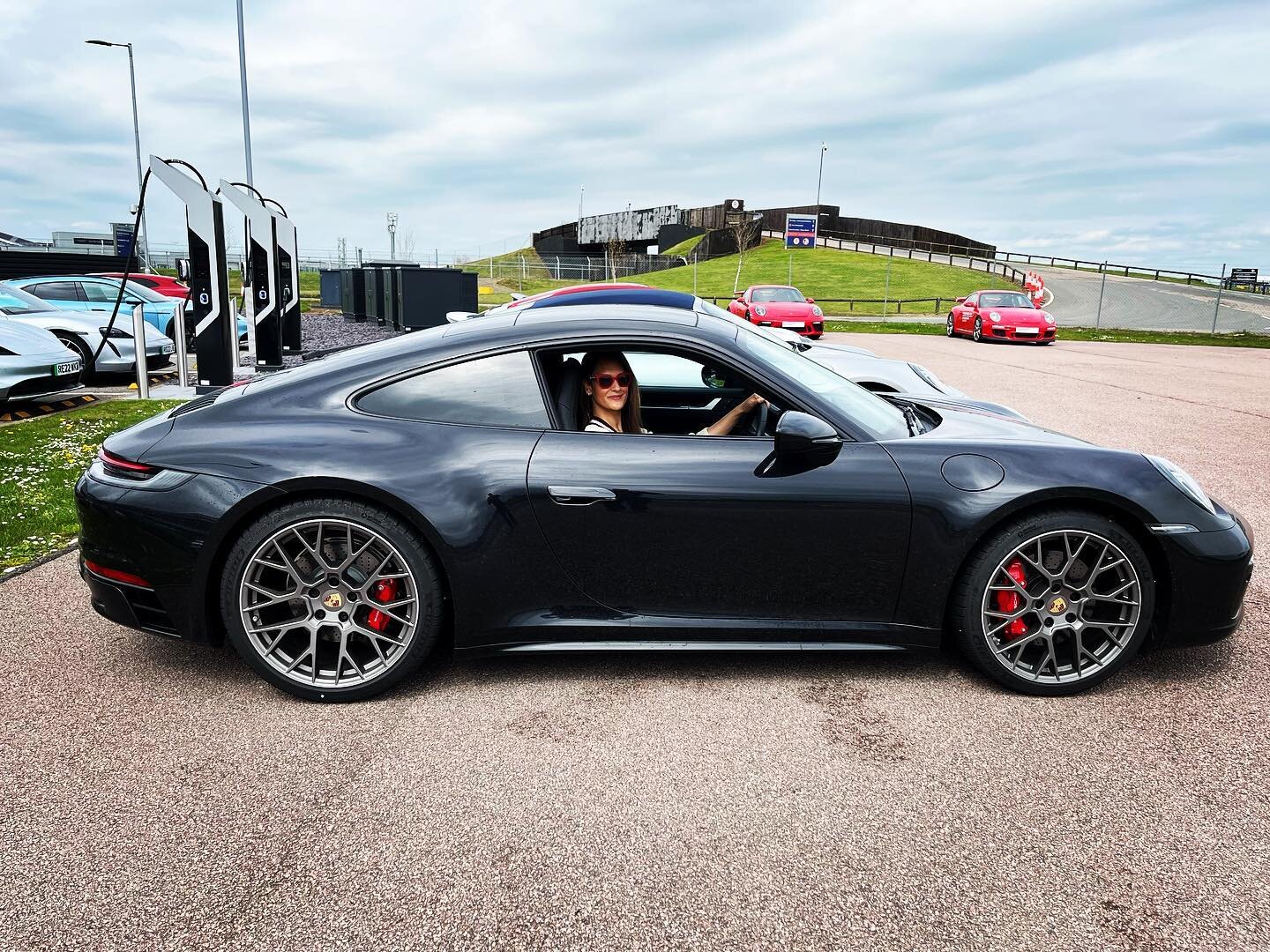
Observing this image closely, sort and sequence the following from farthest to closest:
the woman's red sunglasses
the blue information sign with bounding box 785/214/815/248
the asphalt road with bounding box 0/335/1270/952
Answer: the blue information sign with bounding box 785/214/815/248 → the woman's red sunglasses → the asphalt road with bounding box 0/335/1270/952

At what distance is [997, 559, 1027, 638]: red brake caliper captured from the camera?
3451 mm

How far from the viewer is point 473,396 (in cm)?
350

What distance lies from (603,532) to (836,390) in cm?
113

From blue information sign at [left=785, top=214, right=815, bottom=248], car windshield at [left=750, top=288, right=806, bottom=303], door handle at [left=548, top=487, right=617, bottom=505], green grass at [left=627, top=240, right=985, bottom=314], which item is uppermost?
blue information sign at [left=785, top=214, right=815, bottom=248]

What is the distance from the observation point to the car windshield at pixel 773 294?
26.0 meters

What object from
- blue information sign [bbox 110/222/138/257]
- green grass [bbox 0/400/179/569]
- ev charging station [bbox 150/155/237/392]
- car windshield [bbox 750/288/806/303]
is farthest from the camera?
blue information sign [bbox 110/222/138/257]

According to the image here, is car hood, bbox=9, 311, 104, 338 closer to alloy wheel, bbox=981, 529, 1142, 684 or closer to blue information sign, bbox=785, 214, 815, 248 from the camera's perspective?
alloy wheel, bbox=981, 529, 1142, 684

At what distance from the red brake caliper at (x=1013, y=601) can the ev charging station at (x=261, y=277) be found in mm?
13569

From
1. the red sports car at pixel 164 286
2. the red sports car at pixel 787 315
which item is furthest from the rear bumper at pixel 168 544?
the red sports car at pixel 787 315

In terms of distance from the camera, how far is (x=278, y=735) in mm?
3221

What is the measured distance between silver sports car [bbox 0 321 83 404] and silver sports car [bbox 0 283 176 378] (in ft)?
5.26

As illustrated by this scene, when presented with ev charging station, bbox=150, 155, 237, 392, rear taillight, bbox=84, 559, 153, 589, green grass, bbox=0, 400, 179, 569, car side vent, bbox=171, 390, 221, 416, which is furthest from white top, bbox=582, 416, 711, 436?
ev charging station, bbox=150, 155, 237, 392

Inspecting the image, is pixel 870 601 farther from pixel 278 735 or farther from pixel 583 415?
pixel 278 735

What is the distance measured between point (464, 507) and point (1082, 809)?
214 centimetres
